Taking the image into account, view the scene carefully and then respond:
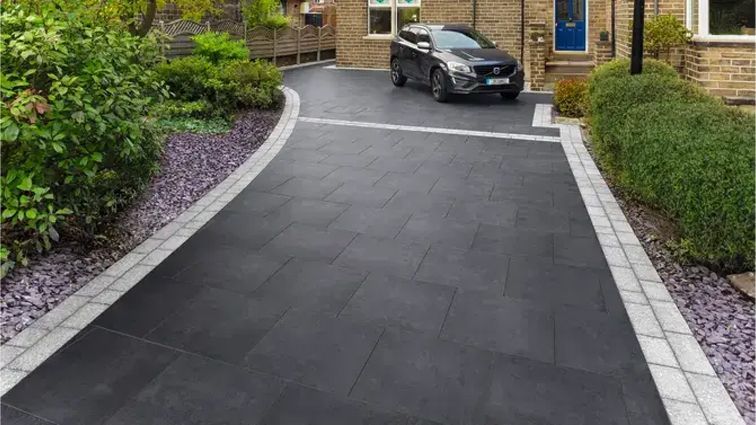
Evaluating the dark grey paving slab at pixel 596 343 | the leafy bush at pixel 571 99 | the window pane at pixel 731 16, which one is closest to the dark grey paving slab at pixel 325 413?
the dark grey paving slab at pixel 596 343

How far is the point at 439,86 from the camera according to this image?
13.1 m

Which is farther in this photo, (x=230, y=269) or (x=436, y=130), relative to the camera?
(x=436, y=130)

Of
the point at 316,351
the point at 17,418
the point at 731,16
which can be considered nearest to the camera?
the point at 17,418

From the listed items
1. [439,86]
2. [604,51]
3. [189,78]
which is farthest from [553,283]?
[604,51]

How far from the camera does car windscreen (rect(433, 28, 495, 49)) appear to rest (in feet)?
44.4

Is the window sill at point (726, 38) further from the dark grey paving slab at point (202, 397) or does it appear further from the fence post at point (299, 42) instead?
the fence post at point (299, 42)

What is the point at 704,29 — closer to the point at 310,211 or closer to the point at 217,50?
the point at 310,211

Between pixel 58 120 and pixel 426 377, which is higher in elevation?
pixel 58 120

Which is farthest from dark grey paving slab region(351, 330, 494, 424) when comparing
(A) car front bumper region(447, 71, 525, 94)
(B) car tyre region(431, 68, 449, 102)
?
(B) car tyre region(431, 68, 449, 102)

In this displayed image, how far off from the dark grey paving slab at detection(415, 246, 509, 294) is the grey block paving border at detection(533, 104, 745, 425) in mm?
860

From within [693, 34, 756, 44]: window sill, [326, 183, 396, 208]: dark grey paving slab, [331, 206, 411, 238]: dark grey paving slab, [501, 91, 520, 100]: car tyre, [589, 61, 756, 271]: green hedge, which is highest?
[693, 34, 756, 44]: window sill

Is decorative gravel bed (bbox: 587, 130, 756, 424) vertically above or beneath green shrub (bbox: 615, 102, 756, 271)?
beneath

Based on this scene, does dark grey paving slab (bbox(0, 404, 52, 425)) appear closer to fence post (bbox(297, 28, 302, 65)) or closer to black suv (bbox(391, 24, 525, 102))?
black suv (bbox(391, 24, 525, 102))

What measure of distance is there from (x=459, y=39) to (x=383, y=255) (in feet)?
33.6
